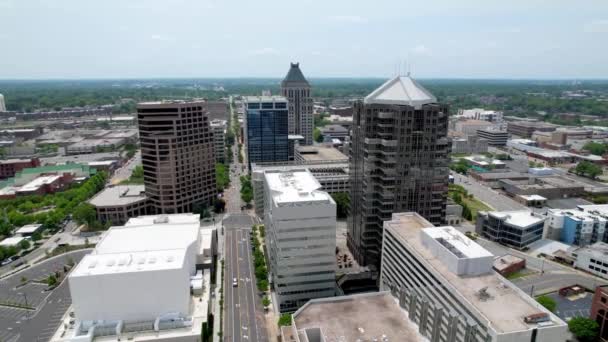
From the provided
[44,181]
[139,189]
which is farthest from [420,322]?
[44,181]

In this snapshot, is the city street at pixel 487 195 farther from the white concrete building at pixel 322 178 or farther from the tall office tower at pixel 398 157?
the tall office tower at pixel 398 157

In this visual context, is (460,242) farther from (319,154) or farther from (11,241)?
(11,241)

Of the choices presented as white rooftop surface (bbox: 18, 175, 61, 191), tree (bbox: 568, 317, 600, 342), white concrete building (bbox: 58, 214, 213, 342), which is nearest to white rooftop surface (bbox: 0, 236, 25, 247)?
white rooftop surface (bbox: 18, 175, 61, 191)

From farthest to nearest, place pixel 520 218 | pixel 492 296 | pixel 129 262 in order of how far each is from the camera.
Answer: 1. pixel 520 218
2. pixel 129 262
3. pixel 492 296

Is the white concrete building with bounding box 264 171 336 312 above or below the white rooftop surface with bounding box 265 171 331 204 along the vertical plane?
below

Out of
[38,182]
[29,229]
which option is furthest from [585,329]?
[38,182]

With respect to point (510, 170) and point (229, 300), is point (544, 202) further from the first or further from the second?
point (229, 300)

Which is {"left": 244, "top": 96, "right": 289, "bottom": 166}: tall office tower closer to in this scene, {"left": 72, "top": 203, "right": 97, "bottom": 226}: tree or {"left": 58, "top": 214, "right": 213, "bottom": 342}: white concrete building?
{"left": 72, "top": 203, "right": 97, "bottom": 226}: tree
